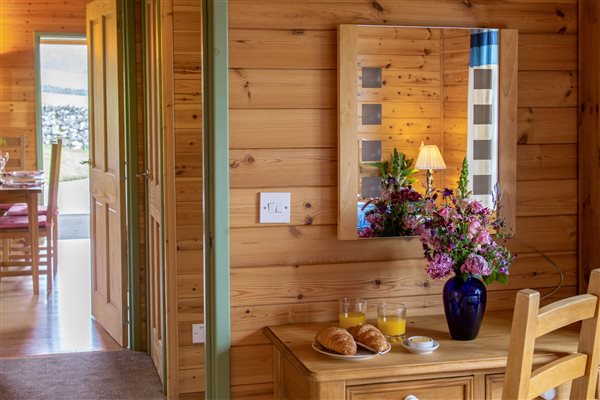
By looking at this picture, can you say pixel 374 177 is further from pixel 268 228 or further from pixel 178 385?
pixel 178 385

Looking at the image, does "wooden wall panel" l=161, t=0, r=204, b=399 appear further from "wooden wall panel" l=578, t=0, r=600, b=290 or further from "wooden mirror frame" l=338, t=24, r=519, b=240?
"wooden wall panel" l=578, t=0, r=600, b=290

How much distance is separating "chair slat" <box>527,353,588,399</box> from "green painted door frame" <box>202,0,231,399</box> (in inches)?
45.3

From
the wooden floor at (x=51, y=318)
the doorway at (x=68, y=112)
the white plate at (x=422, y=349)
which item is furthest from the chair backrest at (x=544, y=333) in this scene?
the doorway at (x=68, y=112)

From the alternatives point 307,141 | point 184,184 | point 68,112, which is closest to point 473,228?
point 307,141

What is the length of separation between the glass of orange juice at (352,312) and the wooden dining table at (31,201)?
14.0 ft

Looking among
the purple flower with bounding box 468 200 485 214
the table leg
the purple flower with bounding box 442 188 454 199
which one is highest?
the purple flower with bounding box 442 188 454 199

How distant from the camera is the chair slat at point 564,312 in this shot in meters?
1.95

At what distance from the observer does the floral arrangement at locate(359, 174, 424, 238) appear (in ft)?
9.57

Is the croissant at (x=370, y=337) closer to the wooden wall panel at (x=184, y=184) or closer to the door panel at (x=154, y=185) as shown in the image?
the wooden wall panel at (x=184, y=184)

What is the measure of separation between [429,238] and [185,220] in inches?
67.8

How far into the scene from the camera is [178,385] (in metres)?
4.19

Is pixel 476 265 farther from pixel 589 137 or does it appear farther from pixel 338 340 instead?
pixel 589 137

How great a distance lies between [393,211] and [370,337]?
54cm

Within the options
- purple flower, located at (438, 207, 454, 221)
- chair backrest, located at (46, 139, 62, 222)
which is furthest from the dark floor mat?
A: chair backrest, located at (46, 139, 62, 222)
